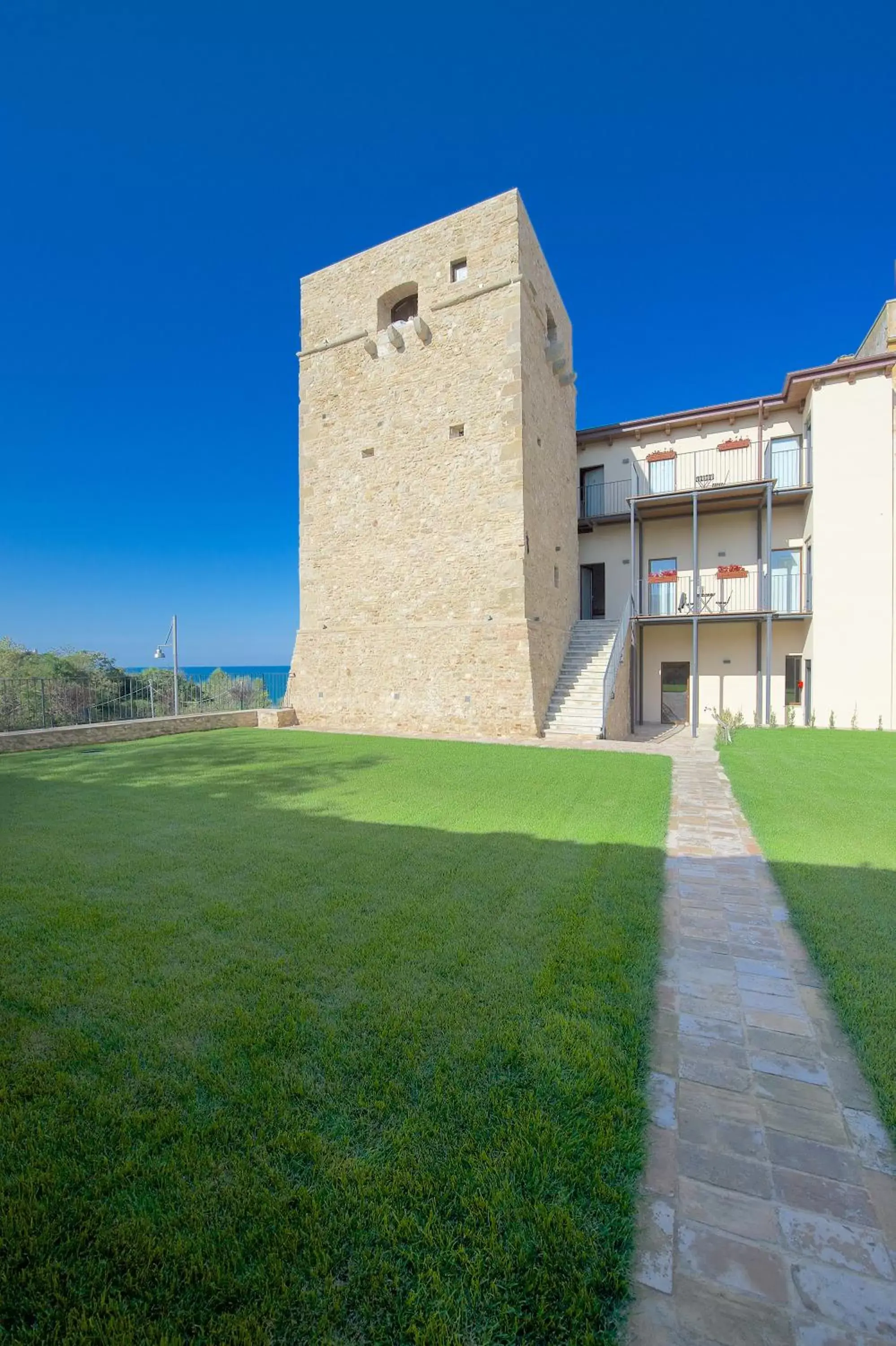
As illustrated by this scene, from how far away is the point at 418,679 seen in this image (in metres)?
13.5

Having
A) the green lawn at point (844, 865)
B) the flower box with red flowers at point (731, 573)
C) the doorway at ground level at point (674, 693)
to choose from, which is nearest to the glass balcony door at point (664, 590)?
the flower box with red flowers at point (731, 573)

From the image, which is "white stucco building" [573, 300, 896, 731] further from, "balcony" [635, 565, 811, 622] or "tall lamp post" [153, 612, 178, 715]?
"tall lamp post" [153, 612, 178, 715]

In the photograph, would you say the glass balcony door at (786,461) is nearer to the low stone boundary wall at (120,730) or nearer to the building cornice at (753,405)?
the building cornice at (753,405)

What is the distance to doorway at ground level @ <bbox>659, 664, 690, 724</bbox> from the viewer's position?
16.4 metres

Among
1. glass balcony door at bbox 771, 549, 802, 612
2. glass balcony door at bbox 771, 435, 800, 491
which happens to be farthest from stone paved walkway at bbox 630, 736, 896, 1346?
glass balcony door at bbox 771, 435, 800, 491

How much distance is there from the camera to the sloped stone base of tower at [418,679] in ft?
40.3

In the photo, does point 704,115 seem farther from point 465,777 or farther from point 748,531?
point 465,777

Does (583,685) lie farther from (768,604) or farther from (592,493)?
(592,493)

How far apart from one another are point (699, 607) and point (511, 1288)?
53.6 feet

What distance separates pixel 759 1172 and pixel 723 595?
52.5 feet

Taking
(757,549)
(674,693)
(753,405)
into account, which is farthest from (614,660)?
(753,405)

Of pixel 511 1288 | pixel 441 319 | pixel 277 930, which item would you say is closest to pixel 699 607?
pixel 441 319

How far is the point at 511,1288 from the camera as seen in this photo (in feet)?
4.26

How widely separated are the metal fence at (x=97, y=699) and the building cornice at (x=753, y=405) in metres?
12.7
